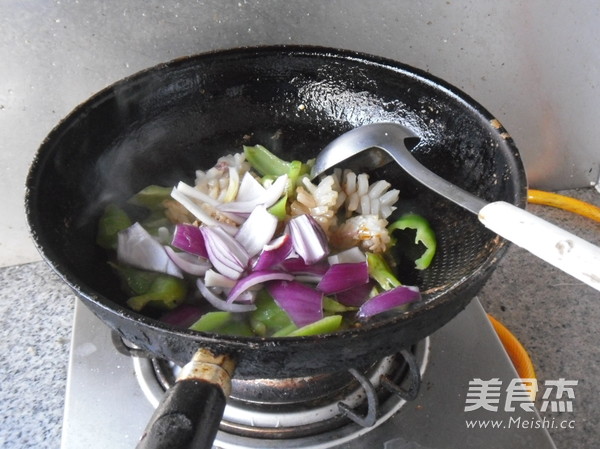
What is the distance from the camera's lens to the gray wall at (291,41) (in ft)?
3.52

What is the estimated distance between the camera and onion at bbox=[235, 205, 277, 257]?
94 cm

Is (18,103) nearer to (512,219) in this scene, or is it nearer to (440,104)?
(440,104)

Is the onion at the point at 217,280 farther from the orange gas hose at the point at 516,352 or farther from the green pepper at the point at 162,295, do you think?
the orange gas hose at the point at 516,352

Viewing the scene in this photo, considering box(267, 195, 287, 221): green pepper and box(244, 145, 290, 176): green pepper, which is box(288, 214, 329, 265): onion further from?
box(244, 145, 290, 176): green pepper

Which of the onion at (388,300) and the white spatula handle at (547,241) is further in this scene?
the onion at (388,300)

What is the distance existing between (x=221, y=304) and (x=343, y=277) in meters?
0.19

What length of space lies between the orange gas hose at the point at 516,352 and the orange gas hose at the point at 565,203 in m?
0.40

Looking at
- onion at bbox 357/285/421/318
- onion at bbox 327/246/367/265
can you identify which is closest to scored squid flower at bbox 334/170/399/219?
onion at bbox 327/246/367/265

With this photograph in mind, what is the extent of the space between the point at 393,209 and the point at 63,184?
0.55 m

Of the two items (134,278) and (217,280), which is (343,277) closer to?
(217,280)

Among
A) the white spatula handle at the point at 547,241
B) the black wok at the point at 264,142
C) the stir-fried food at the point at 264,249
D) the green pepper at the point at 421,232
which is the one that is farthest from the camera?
the green pepper at the point at 421,232

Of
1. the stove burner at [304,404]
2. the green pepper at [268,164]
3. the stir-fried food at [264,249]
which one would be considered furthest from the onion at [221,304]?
the green pepper at [268,164]

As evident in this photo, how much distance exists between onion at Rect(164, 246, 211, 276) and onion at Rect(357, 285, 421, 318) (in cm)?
26

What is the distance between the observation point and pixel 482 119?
3.05 feet
